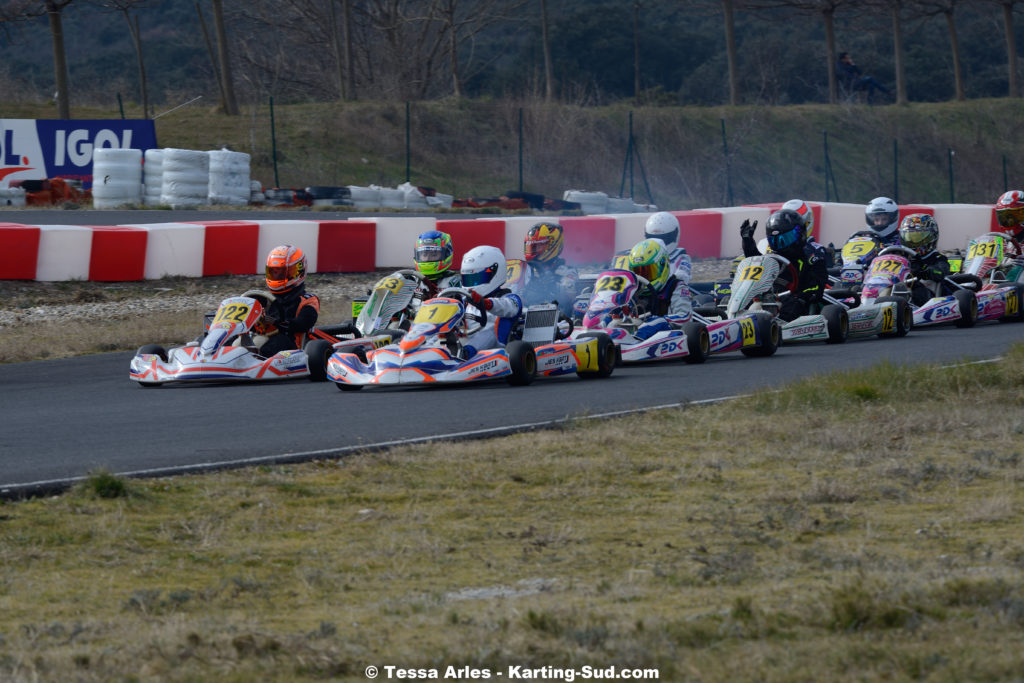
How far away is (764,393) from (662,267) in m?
3.15

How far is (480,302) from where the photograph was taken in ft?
32.8

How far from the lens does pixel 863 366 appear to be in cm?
1016

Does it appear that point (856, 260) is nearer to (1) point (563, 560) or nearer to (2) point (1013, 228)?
(2) point (1013, 228)

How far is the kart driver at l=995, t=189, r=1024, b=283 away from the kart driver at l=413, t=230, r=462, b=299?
7093 millimetres

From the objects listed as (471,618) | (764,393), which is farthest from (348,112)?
(471,618)

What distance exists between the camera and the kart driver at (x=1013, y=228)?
49.8 feet

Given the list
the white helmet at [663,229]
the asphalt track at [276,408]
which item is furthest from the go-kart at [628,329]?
the white helmet at [663,229]

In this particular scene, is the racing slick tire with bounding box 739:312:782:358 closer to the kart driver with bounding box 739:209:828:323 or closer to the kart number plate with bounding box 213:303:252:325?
Result: the kart driver with bounding box 739:209:828:323

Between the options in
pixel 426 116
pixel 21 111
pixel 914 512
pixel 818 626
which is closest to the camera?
pixel 818 626

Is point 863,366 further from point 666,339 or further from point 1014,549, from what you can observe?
point 1014,549

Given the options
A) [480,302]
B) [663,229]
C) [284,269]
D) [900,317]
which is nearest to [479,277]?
[480,302]

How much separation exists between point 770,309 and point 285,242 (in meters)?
5.95

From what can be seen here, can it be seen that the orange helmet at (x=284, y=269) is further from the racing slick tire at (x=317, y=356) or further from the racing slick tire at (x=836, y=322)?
the racing slick tire at (x=836, y=322)

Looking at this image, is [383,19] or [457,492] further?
[383,19]
